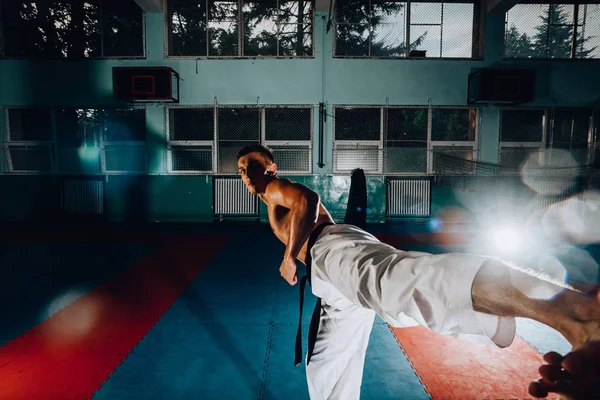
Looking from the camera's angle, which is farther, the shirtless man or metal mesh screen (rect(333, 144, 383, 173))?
metal mesh screen (rect(333, 144, 383, 173))

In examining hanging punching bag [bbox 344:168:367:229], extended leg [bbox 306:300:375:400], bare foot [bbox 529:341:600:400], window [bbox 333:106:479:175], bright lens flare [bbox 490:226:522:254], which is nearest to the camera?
bare foot [bbox 529:341:600:400]

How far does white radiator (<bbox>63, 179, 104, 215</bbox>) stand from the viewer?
9.78 m

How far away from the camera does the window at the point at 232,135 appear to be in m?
9.78

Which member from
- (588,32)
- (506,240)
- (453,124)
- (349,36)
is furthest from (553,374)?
(588,32)

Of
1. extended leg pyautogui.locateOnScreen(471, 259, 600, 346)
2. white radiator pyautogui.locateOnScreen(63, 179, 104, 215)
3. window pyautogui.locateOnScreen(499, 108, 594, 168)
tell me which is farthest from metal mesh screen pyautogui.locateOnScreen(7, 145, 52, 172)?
window pyautogui.locateOnScreen(499, 108, 594, 168)

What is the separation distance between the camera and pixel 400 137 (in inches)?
384

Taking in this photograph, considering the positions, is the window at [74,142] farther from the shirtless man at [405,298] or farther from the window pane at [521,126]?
the window pane at [521,126]

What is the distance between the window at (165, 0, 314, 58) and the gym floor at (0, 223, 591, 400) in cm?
700

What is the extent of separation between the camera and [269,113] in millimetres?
9844

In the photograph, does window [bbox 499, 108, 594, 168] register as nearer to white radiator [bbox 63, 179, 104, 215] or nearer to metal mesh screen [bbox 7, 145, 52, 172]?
white radiator [bbox 63, 179, 104, 215]

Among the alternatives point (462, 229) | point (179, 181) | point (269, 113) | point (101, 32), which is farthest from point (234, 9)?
point (462, 229)

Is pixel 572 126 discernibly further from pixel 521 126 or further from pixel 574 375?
pixel 574 375

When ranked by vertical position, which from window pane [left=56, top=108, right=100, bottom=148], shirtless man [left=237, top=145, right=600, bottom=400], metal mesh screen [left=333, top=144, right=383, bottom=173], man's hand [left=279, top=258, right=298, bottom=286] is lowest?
man's hand [left=279, top=258, right=298, bottom=286]

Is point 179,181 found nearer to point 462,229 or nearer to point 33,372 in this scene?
point 33,372
